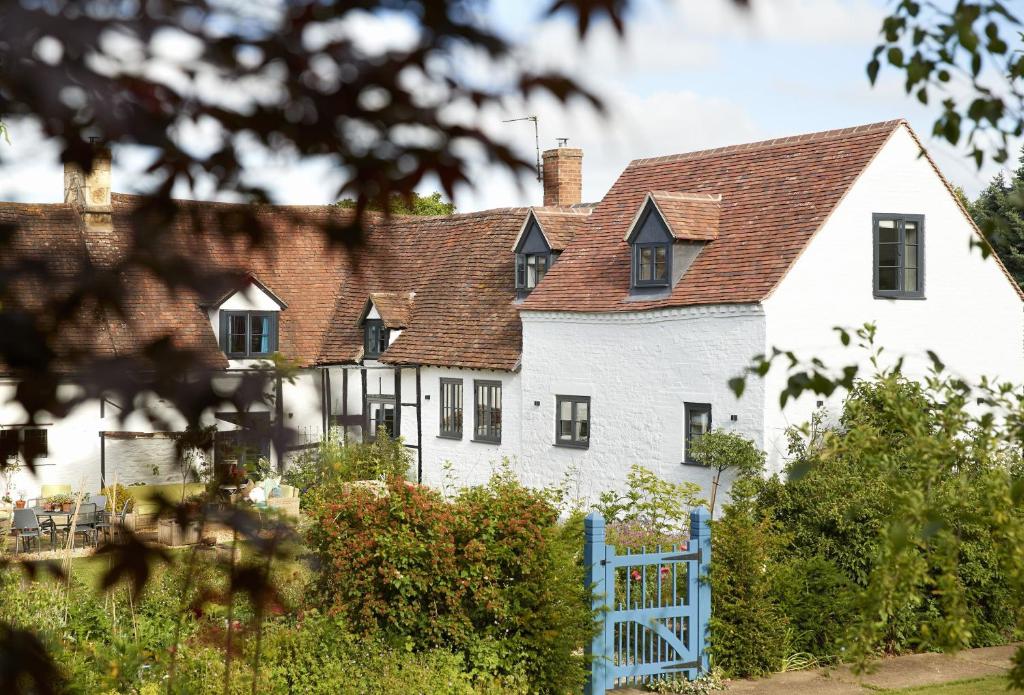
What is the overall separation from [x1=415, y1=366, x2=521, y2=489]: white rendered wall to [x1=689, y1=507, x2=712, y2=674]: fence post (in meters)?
10.3

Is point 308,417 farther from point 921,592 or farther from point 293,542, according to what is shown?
point 921,592

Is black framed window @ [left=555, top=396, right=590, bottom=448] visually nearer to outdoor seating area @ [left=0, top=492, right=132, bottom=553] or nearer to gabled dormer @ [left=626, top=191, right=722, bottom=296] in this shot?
gabled dormer @ [left=626, top=191, right=722, bottom=296]

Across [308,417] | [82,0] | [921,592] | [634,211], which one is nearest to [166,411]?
[308,417]

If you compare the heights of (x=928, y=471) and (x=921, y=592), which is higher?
(x=928, y=471)

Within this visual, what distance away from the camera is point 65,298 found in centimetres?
240

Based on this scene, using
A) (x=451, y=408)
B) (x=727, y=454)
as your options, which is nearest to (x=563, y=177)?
(x=451, y=408)

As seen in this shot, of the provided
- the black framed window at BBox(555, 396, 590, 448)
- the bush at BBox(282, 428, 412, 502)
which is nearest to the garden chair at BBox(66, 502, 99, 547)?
the bush at BBox(282, 428, 412, 502)

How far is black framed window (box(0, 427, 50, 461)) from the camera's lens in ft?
9.28

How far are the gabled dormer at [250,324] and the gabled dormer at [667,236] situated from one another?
9260 millimetres

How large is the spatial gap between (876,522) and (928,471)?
29.0ft

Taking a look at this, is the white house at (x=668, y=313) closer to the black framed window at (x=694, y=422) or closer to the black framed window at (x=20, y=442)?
the black framed window at (x=694, y=422)

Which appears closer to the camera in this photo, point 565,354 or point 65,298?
point 65,298

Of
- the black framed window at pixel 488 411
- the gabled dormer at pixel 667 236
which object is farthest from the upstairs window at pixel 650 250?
the black framed window at pixel 488 411

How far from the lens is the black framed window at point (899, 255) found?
65.5ft
